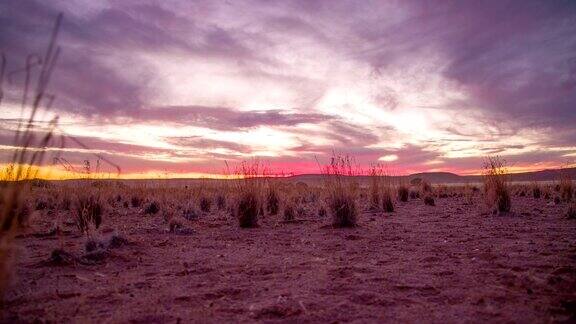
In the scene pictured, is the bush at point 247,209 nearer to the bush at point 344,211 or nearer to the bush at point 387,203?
the bush at point 344,211

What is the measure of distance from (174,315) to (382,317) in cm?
149

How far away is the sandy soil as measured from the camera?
327 cm

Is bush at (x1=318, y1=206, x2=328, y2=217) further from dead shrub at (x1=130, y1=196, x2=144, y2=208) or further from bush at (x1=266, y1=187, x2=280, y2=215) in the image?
dead shrub at (x1=130, y1=196, x2=144, y2=208)

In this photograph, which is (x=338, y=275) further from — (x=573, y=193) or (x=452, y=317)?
(x=573, y=193)

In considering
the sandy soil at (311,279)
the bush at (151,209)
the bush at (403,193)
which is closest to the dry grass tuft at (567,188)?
the bush at (403,193)

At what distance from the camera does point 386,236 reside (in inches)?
273

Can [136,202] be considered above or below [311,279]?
above

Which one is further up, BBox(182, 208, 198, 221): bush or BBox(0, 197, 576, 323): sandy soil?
BBox(182, 208, 198, 221): bush

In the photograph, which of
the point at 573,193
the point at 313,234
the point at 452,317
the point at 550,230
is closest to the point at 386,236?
the point at 313,234

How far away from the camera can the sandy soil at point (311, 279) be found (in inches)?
129

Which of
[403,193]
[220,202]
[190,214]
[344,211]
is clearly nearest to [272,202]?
[190,214]

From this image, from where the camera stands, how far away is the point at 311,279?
4.25 metres

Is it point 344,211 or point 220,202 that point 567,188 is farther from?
point 220,202

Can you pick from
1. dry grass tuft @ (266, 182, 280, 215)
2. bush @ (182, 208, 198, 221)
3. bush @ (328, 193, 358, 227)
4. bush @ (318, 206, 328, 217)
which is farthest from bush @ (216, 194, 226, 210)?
bush @ (328, 193, 358, 227)
